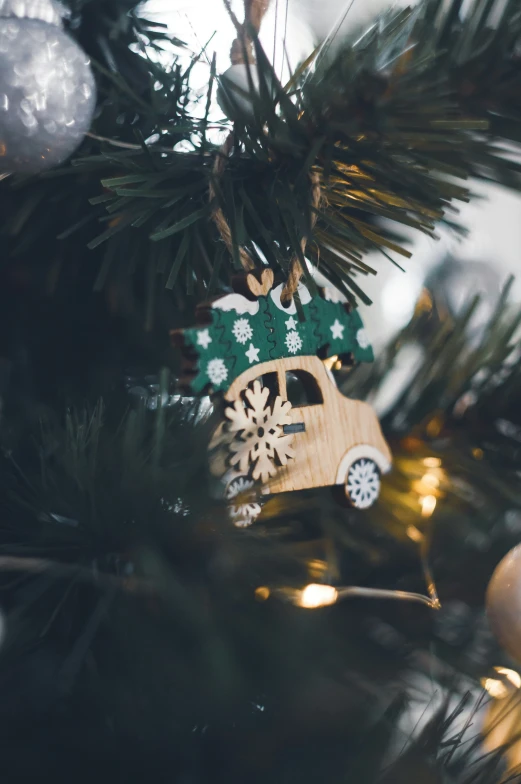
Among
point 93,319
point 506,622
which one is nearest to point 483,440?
point 506,622

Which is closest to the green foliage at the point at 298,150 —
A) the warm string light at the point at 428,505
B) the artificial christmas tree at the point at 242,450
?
the artificial christmas tree at the point at 242,450

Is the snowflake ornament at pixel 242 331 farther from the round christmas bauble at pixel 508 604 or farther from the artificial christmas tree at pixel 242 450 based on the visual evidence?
the round christmas bauble at pixel 508 604

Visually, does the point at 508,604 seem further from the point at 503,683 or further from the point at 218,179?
the point at 218,179

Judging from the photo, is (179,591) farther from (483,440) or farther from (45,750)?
(483,440)

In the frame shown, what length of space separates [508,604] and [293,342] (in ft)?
0.51

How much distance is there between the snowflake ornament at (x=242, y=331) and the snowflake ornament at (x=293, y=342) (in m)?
0.03

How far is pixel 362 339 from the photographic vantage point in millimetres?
393

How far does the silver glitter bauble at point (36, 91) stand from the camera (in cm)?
28

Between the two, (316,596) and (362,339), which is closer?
(316,596)

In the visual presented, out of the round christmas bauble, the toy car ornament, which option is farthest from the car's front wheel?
the round christmas bauble

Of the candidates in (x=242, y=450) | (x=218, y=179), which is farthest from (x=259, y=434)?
(x=218, y=179)

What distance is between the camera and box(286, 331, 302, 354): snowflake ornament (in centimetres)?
36

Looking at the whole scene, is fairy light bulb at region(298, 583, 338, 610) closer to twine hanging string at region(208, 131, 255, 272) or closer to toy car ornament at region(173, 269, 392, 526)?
toy car ornament at region(173, 269, 392, 526)

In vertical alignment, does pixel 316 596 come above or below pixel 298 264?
below
